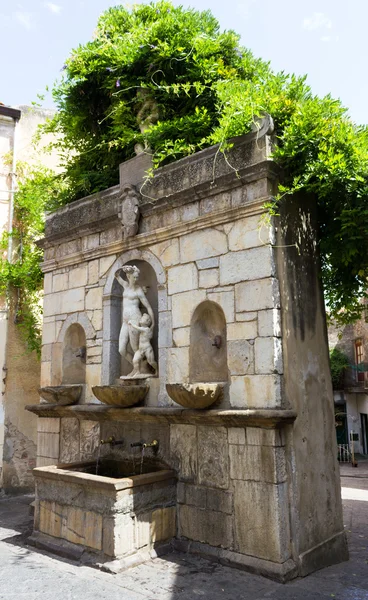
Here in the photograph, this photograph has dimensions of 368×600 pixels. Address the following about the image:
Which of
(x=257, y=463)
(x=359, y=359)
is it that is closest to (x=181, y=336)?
(x=257, y=463)

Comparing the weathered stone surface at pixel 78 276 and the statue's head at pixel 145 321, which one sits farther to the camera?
the weathered stone surface at pixel 78 276

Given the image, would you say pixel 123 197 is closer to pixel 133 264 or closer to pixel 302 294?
pixel 133 264

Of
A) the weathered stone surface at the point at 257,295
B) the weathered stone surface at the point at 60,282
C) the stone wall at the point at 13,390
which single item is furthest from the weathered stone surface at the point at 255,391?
the stone wall at the point at 13,390

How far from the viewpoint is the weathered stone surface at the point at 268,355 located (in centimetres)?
479

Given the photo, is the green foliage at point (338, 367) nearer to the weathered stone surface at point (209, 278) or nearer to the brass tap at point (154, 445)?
the brass tap at point (154, 445)

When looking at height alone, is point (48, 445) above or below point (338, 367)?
below

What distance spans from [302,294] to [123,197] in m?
2.64

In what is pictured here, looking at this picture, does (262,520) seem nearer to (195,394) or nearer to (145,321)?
(195,394)

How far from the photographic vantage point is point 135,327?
240 inches

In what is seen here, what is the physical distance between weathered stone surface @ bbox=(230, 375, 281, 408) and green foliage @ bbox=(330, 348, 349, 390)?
1557 centimetres

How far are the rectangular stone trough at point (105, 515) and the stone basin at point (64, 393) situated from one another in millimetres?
1129

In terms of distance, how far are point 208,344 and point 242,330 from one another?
2.18ft

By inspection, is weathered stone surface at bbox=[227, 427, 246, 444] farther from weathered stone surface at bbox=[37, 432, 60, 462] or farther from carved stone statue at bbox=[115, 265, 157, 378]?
weathered stone surface at bbox=[37, 432, 60, 462]

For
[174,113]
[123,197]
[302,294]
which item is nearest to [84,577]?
[302,294]
